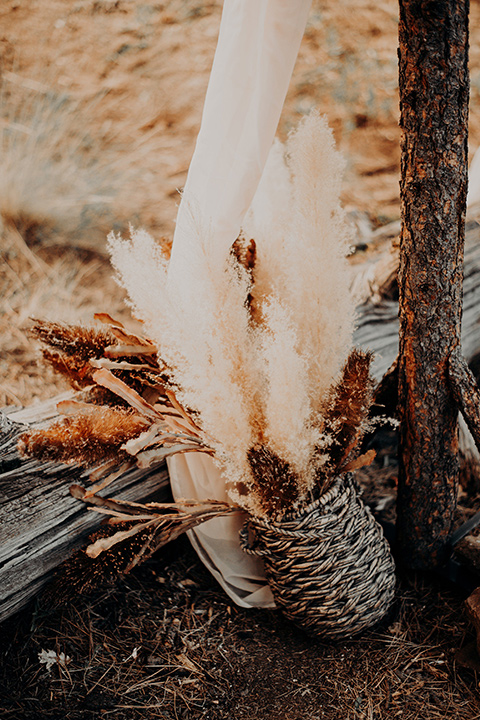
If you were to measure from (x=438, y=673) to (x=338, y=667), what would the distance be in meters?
0.18

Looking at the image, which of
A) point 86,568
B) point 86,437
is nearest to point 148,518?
point 86,568

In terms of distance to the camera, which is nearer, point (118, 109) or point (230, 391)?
point (230, 391)

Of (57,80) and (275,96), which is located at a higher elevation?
(57,80)

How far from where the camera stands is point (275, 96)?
929mm

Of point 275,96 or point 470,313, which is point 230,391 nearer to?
point 275,96

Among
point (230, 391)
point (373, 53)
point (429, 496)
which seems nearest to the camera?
point (230, 391)

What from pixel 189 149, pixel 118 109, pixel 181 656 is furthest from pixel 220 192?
pixel 118 109

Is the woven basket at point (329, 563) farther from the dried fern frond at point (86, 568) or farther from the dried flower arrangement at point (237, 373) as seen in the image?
the dried fern frond at point (86, 568)

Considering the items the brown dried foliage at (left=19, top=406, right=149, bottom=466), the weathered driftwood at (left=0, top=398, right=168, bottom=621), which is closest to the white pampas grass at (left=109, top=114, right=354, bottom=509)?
the brown dried foliage at (left=19, top=406, right=149, bottom=466)

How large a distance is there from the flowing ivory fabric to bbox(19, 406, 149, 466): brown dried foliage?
9.0 inches

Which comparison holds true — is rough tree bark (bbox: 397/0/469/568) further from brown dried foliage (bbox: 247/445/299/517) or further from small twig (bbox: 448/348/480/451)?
brown dried foliage (bbox: 247/445/299/517)

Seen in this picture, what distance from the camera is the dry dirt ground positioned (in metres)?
0.90

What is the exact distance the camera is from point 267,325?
862 millimetres

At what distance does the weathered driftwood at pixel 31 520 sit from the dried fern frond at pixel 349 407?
1.63ft
